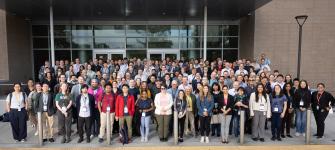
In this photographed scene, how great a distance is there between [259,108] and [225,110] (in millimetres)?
974

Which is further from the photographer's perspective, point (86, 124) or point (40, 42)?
point (40, 42)

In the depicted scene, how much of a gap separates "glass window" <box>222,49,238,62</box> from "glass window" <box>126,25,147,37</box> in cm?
593

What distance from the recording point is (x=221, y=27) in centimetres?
1881

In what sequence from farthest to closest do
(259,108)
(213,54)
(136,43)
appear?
(213,54), (136,43), (259,108)

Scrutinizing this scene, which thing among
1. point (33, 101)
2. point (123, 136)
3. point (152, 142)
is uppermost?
point (33, 101)

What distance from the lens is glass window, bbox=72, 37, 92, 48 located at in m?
18.8

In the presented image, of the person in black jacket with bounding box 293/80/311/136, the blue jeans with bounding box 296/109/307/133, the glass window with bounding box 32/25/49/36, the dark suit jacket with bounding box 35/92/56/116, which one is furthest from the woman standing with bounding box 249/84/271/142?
the glass window with bounding box 32/25/49/36

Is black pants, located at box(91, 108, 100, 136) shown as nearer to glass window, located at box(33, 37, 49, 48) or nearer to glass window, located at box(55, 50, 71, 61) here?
glass window, located at box(55, 50, 71, 61)

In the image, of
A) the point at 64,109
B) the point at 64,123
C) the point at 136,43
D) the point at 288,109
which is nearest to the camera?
the point at 64,109

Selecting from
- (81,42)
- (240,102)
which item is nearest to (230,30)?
(81,42)

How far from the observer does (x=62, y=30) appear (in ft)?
61.2

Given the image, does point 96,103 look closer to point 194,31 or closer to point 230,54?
point 194,31

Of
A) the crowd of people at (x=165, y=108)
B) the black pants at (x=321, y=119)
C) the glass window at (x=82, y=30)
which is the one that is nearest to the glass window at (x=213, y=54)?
the glass window at (x=82, y=30)

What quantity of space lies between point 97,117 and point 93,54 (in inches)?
466
